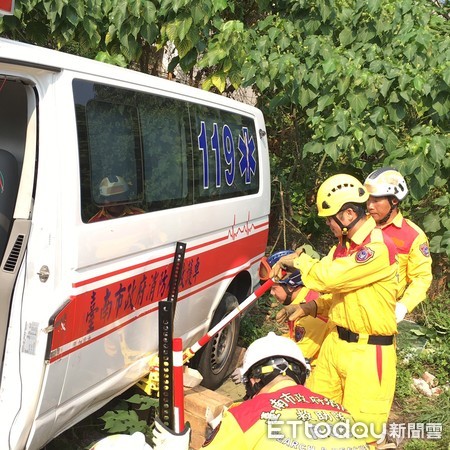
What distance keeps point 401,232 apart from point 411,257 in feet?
0.62

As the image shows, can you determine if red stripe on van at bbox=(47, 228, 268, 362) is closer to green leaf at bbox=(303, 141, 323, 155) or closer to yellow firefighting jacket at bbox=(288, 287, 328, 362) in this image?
yellow firefighting jacket at bbox=(288, 287, 328, 362)

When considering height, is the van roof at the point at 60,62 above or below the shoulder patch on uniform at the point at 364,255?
above

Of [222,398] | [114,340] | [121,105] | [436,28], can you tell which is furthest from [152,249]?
[436,28]

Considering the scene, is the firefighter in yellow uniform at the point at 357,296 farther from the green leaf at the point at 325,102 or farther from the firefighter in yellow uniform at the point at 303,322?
the green leaf at the point at 325,102

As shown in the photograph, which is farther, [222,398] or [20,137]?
[222,398]

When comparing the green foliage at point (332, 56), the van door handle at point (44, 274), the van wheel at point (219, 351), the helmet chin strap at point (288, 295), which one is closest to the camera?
the van door handle at point (44, 274)

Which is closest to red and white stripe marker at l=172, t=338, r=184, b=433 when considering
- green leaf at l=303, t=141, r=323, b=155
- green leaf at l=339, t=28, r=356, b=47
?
green leaf at l=303, t=141, r=323, b=155

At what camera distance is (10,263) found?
2.80m

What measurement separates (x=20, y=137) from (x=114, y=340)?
4.08 feet

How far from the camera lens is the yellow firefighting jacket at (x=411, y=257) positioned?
4211 mm

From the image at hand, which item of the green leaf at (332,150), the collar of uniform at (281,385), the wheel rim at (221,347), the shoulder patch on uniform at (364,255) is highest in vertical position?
the green leaf at (332,150)

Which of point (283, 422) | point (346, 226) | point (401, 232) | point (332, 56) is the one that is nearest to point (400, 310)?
point (401, 232)

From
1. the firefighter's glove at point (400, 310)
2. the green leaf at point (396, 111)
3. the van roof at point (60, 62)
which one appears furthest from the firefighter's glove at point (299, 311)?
the green leaf at point (396, 111)

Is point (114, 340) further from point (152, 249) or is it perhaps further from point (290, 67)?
point (290, 67)
